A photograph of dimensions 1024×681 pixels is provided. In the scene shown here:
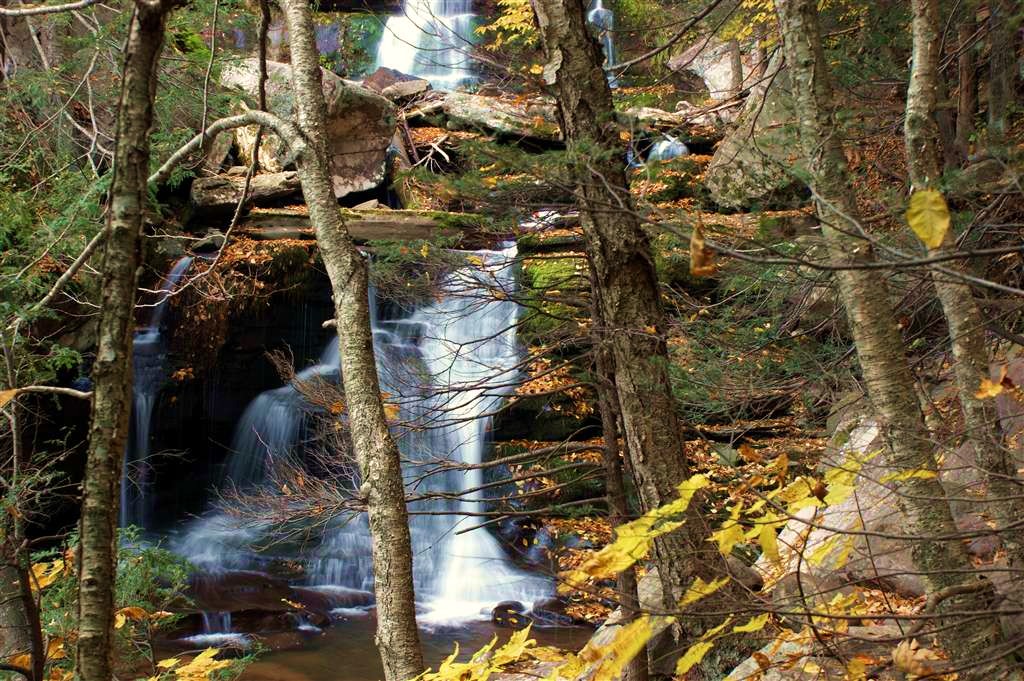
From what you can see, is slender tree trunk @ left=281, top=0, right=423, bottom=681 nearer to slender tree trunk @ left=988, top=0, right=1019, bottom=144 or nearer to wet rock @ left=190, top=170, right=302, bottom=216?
slender tree trunk @ left=988, top=0, right=1019, bottom=144

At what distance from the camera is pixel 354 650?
832 centimetres

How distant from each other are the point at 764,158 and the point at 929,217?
3.41 metres

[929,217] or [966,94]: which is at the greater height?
[966,94]

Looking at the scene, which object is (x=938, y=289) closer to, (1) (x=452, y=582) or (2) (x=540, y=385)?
(2) (x=540, y=385)

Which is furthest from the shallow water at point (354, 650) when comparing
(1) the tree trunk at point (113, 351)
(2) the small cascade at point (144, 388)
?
(1) the tree trunk at point (113, 351)

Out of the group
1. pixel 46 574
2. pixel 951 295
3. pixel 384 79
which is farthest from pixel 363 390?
pixel 384 79

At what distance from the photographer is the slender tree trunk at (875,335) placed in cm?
338

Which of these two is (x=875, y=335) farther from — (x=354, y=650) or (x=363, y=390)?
(x=354, y=650)

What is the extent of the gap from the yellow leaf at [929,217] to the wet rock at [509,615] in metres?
7.90

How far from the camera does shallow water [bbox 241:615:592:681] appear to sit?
25.5 feet

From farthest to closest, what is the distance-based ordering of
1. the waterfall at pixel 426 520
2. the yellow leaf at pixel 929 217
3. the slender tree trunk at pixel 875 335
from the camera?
the waterfall at pixel 426 520
the slender tree trunk at pixel 875 335
the yellow leaf at pixel 929 217

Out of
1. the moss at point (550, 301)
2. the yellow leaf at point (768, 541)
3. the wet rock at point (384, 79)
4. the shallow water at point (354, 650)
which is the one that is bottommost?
the shallow water at point (354, 650)

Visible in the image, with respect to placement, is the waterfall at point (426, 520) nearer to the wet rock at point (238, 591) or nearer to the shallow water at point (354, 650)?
the wet rock at point (238, 591)

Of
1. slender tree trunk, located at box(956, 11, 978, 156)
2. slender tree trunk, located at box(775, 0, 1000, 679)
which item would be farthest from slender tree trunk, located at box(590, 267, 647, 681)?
slender tree trunk, located at box(956, 11, 978, 156)
